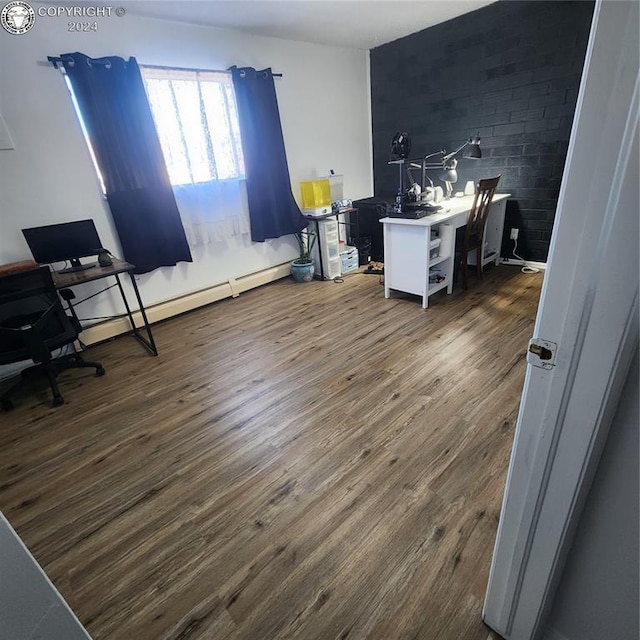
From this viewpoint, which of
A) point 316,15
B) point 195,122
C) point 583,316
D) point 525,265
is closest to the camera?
point 583,316

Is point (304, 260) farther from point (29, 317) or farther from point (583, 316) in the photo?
point (583, 316)

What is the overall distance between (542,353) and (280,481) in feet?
4.45

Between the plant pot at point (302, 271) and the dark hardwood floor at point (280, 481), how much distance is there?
1395 millimetres

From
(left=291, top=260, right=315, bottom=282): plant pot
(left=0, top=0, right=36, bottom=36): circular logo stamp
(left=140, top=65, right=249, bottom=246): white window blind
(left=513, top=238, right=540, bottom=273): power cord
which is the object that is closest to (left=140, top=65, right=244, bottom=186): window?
(left=140, top=65, right=249, bottom=246): white window blind

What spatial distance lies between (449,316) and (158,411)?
93.7 inches

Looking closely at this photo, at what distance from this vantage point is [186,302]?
3609mm

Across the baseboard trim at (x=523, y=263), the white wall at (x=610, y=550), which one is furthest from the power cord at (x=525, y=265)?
the white wall at (x=610, y=550)

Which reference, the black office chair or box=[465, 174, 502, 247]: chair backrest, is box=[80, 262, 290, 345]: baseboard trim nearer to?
the black office chair

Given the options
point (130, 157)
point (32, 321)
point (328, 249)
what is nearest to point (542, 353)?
point (32, 321)

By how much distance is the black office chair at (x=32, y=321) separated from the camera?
2.16 meters

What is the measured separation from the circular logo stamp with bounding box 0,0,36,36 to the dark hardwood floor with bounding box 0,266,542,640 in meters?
2.42

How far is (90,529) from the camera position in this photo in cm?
153

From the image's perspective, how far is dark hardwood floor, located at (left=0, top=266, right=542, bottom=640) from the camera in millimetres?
1207

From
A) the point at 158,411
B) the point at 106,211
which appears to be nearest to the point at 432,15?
the point at 106,211
